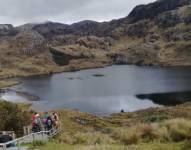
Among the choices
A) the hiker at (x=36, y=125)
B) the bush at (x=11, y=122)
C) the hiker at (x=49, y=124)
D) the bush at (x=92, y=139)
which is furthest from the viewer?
the bush at (x=11, y=122)

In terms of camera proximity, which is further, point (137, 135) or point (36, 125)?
point (36, 125)

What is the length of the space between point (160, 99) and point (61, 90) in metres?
55.3

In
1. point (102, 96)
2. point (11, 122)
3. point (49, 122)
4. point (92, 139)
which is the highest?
point (92, 139)

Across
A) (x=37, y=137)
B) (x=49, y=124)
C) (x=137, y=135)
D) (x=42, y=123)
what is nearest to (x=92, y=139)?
(x=137, y=135)

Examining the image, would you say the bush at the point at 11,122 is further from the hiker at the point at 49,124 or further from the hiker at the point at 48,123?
the hiker at the point at 49,124

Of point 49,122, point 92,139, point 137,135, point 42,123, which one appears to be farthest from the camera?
point 42,123

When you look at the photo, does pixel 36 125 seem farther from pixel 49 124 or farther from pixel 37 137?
pixel 37 137


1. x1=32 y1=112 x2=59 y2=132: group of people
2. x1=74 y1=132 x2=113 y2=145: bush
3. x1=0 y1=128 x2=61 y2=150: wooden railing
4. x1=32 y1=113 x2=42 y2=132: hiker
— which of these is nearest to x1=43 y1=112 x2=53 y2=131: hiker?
x1=32 y1=112 x2=59 y2=132: group of people

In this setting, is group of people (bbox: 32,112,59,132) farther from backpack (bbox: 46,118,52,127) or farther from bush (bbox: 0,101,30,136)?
bush (bbox: 0,101,30,136)

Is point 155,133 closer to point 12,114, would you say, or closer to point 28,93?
point 12,114

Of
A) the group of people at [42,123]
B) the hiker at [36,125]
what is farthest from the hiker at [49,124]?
the hiker at [36,125]

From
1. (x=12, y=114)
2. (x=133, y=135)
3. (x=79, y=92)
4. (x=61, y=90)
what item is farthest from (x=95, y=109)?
(x=133, y=135)

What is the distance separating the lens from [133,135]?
21.5 metres

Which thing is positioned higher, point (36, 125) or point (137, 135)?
point (137, 135)
